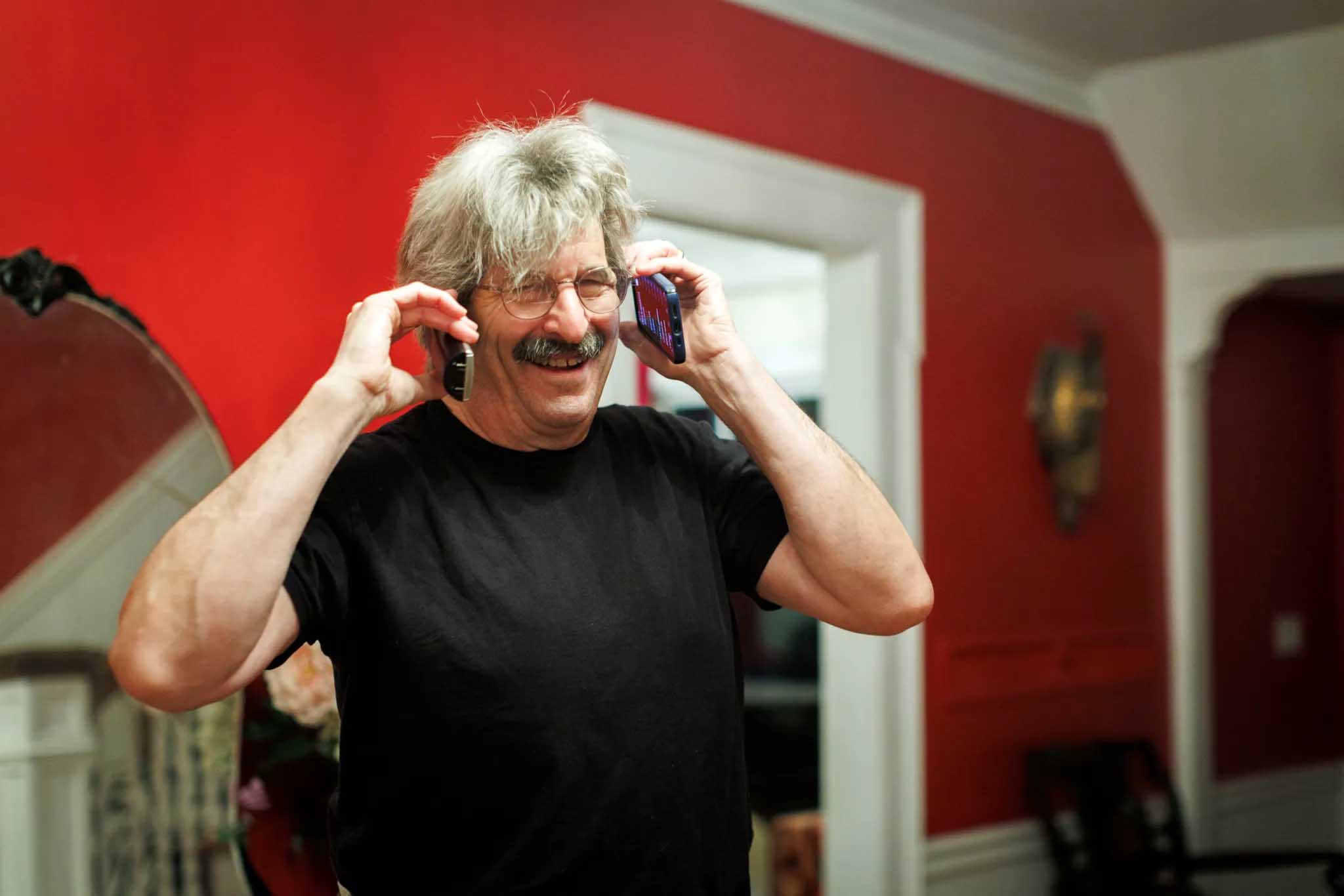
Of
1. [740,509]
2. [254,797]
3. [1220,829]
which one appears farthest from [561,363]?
[1220,829]

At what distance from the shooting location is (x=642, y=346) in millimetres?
1540

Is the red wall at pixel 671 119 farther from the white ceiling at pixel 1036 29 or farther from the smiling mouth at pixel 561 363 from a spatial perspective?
the smiling mouth at pixel 561 363

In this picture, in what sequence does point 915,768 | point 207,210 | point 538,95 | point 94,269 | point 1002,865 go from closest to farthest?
point 94,269, point 207,210, point 538,95, point 915,768, point 1002,865

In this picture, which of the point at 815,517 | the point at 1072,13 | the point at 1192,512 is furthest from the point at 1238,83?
the point at 815,517

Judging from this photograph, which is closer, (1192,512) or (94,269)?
(94,269)

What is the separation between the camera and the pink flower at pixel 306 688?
1.94 metres

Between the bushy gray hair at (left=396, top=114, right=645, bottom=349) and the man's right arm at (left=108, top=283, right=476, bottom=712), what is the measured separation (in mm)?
182

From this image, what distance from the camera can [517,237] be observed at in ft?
4.35

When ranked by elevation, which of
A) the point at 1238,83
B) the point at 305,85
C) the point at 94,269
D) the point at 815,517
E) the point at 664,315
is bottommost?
the point at 815,517

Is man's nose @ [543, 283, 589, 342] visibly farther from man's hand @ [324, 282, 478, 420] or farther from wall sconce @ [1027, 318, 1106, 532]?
wall sconce @ [1027, 318, 1106, 532]

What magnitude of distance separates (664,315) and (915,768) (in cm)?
210

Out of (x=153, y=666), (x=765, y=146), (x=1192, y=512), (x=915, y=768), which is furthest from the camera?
(x=1192, y=512)

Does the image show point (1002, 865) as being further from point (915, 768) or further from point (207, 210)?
point (207, 210)

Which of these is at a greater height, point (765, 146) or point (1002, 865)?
point (765, 146)
